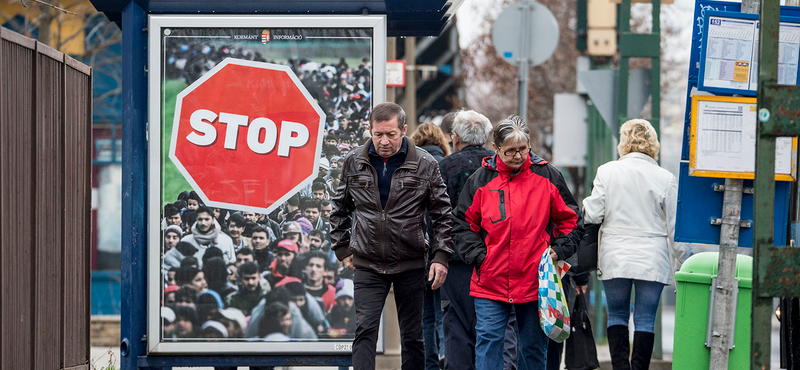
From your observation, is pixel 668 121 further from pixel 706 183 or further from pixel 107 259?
pixel 706 183

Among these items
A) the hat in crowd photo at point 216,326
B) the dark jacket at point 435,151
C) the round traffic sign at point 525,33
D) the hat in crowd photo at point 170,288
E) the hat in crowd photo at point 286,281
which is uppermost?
the round traffic sign at point 525,33

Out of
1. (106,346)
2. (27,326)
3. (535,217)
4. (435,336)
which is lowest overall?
(106,346)

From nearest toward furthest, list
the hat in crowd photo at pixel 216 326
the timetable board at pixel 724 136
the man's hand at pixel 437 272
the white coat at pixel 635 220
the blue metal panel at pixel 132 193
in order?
1. the timetable board at pixel 724 136
2. the man's hand at pixel 437 272
3. the blue metal panel at pixel 132 193
4. the hat in crowd photo at pixel 216 326
5. the white coat at pixel 635 220

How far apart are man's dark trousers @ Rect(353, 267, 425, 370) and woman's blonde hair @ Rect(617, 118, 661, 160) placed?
198 centimetres

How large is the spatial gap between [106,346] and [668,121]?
1774 inches

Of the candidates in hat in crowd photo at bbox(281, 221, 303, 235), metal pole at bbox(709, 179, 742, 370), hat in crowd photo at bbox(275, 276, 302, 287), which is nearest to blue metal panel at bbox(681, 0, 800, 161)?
metal pole at bbox(709, 179, 742, 370)

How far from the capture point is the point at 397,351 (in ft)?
30.8

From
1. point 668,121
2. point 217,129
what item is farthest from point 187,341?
point 668,121

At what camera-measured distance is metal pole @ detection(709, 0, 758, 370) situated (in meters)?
5.34

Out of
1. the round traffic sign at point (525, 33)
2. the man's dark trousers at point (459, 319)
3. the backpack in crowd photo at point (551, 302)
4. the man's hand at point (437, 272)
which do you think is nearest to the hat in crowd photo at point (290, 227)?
the man's dark trousers at point (459, 319)

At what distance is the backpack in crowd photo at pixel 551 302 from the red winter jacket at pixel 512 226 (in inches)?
4.5

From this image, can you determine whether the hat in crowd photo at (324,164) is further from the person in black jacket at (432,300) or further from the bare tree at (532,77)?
the bare tree at (532,77)

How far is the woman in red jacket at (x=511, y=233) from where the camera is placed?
5.88m

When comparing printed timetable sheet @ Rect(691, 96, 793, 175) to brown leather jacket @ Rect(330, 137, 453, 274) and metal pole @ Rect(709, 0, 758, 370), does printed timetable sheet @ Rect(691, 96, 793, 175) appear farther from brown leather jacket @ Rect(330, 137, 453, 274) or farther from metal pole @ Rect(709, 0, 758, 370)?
brown leather jacket @ Rect(330, 137, 453, 274)
